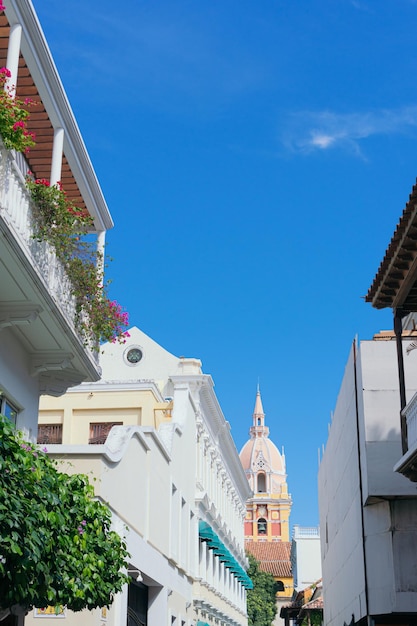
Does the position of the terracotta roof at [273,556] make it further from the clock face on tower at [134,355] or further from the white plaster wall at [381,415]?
the white plaster wall at [381,415]

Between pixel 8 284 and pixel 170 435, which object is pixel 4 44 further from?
Answer: pixel 170 435

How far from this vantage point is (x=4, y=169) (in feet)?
31.9

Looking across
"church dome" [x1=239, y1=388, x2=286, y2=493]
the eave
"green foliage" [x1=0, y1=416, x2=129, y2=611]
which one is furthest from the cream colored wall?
"church dome" [x1=239, y1=388, x2=286, y2=493]

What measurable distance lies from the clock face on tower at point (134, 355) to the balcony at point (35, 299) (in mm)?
20718

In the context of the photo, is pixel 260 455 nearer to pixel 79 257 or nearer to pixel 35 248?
pixel 79 257

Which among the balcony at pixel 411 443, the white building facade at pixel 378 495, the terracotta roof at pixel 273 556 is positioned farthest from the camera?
the terracotta roof at pixel 273 556

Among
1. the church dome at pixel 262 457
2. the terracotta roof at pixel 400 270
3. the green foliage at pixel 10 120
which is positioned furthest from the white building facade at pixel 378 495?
the church dome at pixel 262 457

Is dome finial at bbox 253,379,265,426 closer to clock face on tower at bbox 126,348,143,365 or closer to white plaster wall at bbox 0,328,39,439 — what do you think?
clock face on tower at bbox 126,348,143,365

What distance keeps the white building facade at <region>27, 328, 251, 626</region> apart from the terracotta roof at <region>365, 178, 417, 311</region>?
5294mm

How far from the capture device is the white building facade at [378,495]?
66.0 feet

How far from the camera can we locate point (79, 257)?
41.2 feet

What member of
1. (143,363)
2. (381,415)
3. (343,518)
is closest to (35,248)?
(381,415)

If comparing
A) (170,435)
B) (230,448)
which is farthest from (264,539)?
(170,435)

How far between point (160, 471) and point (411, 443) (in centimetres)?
672
